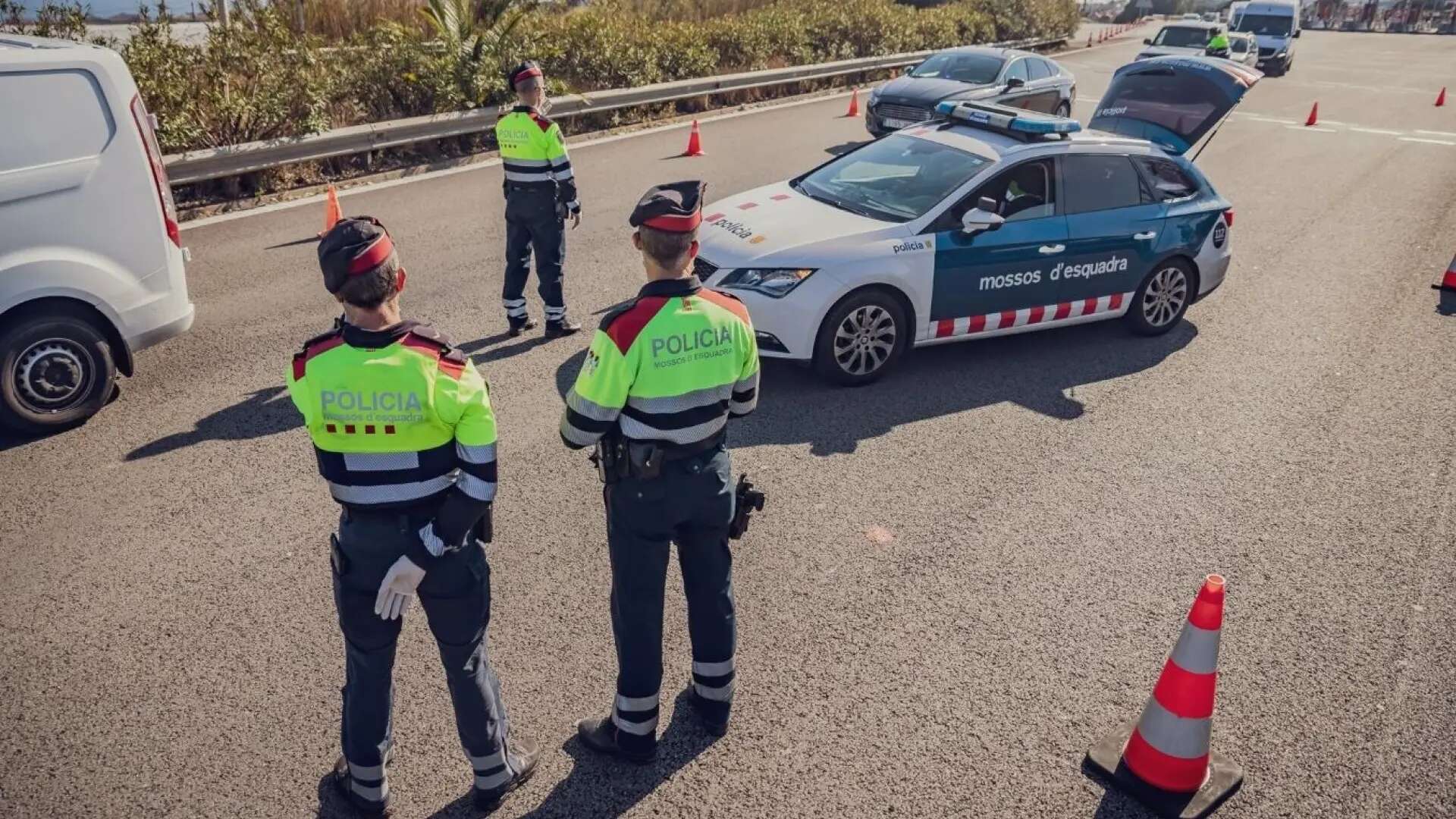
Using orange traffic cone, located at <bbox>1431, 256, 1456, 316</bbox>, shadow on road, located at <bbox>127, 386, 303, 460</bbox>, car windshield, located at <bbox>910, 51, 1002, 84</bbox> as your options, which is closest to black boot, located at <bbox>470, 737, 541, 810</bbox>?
shadow on road, located at <bbox>127, 386, 303, 460</bbox>

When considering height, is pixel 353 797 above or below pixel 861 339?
below

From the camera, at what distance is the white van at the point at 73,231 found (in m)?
5.75

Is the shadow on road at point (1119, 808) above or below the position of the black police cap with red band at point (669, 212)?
below

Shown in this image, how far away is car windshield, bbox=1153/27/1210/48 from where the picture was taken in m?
25.1

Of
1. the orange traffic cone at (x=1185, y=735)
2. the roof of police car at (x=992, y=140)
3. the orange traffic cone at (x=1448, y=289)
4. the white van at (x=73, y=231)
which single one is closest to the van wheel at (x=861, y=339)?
the roof of police car at (x=992, y=140)

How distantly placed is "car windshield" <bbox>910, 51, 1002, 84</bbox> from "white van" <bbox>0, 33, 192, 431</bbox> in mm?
12769

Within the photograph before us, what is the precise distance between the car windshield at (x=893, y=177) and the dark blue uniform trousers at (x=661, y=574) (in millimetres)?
4085

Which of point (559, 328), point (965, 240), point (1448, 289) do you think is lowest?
point (1448, 289)

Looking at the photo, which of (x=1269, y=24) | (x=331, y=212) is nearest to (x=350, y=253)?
(x=331, y=212)

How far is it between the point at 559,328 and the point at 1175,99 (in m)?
6.07

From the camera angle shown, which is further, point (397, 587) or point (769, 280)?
point (769, 280)

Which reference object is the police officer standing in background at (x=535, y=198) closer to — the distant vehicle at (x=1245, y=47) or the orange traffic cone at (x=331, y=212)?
the orange traffic cone at (x=331, y=212)

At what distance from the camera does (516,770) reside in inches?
146

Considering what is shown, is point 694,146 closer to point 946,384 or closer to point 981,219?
point 981,219
